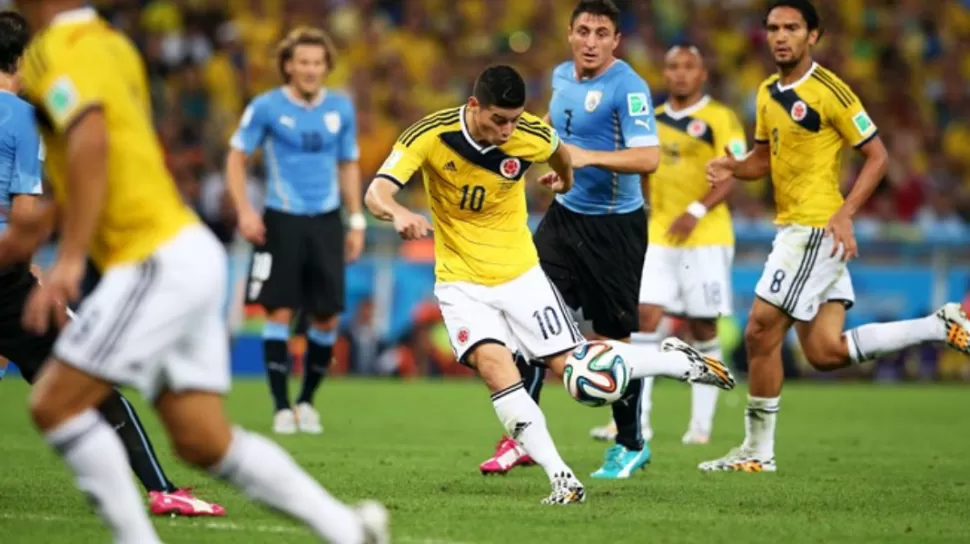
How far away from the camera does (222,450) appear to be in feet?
18.5

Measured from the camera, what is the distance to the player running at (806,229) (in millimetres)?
9539

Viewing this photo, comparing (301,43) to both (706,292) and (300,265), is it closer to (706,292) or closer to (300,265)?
(300,265)

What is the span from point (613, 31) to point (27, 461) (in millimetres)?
4522

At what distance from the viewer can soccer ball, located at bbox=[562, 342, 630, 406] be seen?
26.4ft

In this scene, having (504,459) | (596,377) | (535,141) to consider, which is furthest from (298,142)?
(596,377)

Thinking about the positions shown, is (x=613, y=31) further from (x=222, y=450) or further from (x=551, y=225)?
(x=222, y=450)

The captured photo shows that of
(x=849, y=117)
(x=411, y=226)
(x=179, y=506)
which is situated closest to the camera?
(x=179, y=506)

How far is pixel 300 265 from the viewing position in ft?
42.7

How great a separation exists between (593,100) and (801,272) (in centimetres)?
168

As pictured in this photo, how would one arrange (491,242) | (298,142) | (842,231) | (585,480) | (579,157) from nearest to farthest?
(491,242), (579,157), (585,480), (842,231), (298,142)

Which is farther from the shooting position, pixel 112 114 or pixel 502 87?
pixel 502 87

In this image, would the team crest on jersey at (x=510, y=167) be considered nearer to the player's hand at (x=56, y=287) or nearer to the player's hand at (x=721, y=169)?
the player's hand at (x=721, y=169)

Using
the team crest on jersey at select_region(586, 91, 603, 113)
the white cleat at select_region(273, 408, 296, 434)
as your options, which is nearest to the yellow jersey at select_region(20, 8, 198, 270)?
the team crest on jersey at select_region(586, 91, 603, 113)

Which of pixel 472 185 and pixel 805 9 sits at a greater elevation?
pixel 805 9
